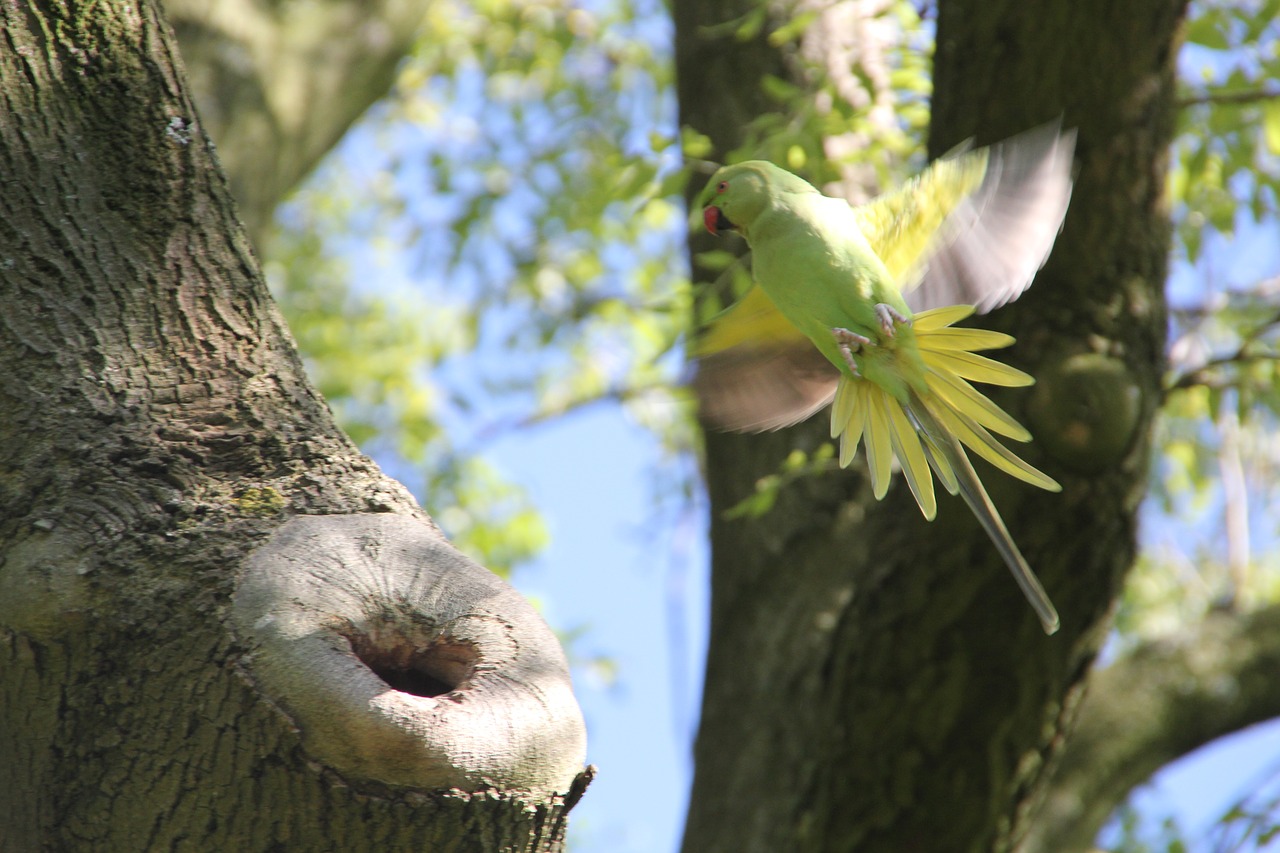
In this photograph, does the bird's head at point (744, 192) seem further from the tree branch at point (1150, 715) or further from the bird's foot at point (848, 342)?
the tree branch at point (1150, 715)

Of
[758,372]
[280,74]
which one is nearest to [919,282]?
[758,372]

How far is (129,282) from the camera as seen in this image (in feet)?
6.12

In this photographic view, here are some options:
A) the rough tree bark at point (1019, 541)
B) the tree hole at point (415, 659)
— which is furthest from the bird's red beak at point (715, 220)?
the tree hole at point (415, 659)

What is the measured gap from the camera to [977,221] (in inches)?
89.2

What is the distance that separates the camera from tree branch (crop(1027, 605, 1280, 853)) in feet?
12.7

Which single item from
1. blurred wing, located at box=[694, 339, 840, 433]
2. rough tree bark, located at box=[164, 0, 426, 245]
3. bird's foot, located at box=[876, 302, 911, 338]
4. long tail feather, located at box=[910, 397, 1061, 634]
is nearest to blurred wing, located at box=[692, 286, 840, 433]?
blurred wing, located at box=[694, 339, 840, 433]

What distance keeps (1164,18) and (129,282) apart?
2.32 metres

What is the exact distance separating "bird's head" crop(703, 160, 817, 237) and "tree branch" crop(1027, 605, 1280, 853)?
8.17 ft

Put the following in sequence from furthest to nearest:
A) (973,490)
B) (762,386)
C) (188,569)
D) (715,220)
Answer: (762,386) → (715,220) → (973,490) → (188,569)

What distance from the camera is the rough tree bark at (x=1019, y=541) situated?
8.71 ft

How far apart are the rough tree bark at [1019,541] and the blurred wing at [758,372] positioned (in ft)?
1.43

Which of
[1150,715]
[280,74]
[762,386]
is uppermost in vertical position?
[280,74]

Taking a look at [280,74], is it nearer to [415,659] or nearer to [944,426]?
[944,426]

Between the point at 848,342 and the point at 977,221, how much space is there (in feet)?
1.27
